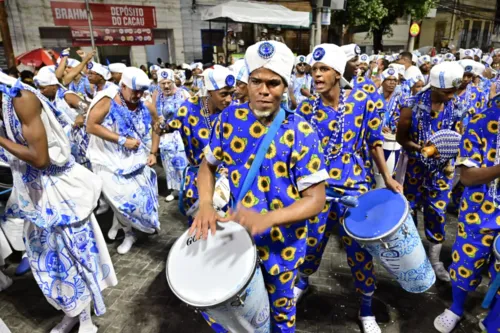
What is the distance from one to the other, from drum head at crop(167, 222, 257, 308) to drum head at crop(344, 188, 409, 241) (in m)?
1.02

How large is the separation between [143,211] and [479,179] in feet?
11.3

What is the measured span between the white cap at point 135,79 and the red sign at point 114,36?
16.5 meters

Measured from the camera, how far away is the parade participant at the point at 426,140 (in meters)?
3.26

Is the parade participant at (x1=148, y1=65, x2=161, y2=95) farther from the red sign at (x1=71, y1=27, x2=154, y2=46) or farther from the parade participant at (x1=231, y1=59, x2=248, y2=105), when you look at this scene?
the red sign at (x1=71, y1=27, x2=154, y2=46)

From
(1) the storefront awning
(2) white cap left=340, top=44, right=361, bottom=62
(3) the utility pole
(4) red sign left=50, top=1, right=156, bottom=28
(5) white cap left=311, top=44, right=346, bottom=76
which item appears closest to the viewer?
(5) white cap left=311, top=44, right=346, bottom=76

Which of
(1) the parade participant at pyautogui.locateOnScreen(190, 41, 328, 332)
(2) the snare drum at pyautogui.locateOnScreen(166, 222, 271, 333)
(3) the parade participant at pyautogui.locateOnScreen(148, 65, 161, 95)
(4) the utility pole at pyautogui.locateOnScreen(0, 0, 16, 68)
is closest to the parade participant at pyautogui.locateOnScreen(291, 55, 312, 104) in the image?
(3) the parade participant at pyautogui.locateOnScreen(148, 65, 161, 95)

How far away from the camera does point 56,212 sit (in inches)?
104

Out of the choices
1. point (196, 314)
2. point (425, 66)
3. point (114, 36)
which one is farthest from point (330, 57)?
point (114, 36)

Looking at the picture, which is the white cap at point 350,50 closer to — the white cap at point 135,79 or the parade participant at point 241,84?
the parade participant at point 241,84

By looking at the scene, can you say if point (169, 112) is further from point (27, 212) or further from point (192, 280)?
point (192, 280)

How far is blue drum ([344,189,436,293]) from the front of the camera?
7.75 ft

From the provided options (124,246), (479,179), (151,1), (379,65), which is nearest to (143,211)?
(124,246)

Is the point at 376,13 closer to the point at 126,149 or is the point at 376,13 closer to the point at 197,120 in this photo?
the point at 126,149

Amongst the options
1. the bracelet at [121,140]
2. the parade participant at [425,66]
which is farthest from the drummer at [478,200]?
the parade participant at [425,66]
